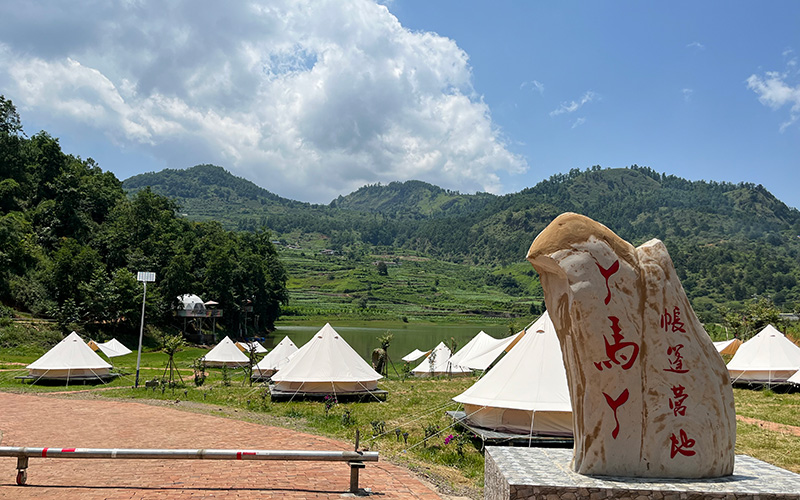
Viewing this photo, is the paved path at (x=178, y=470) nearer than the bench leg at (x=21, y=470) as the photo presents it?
Yes

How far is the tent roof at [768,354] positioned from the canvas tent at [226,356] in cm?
2487

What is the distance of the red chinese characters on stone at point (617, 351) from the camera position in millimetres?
6047

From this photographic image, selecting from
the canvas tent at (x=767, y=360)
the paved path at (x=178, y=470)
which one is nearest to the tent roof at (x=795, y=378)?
the canvas tent at (x=767, y=360)

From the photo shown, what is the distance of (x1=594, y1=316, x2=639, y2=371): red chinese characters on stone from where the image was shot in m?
6.05

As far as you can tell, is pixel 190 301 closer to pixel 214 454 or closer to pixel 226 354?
pixel 226 354

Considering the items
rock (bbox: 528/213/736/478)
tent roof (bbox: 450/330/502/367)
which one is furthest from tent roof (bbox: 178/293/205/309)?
rock (bbox: 528/213/736/478)

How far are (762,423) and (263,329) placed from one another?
201 ft

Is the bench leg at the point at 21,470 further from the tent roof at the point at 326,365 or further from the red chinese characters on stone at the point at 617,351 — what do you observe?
the tent roof at the point at 326,365

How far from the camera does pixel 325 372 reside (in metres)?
17.5

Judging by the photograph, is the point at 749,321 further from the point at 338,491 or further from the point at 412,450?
the point at 338,491

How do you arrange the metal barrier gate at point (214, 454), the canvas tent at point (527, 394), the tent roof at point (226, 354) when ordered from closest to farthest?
1. the metal barrier gate at point (214, 454)
2. the canvas tent at point (527, 394)
3. the tent roof at point (226, 354)

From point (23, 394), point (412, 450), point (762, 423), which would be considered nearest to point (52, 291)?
point (23, 394)

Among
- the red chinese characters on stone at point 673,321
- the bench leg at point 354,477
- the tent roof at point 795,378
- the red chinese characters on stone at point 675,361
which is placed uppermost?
the red chinese characters on stone at point 673,321

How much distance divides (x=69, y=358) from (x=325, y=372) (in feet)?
36.6
